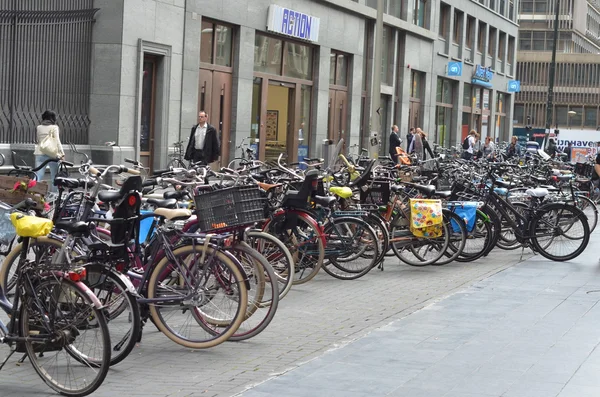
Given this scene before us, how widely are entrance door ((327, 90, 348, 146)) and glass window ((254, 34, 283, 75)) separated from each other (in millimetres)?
3885

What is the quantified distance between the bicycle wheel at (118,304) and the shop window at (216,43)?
1836cm

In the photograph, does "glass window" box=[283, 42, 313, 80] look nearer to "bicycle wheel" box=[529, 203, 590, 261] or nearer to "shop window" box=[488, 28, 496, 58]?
"bicycle wheel" box=[529, 203, 590, 261]

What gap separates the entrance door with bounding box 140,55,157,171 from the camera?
22500 millimetres

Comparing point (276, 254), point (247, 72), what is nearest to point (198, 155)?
point (247, 72)

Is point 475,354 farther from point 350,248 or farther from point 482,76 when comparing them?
point 482,76

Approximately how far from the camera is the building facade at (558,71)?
9675 centimetres

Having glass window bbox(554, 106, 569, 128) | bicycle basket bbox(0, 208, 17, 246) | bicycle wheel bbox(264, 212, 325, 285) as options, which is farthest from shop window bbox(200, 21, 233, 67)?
glass window bbox(554, 106, 569, 128)

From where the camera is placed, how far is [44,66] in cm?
2009

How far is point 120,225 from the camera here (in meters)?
7.17

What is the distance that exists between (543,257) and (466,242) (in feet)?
5.17

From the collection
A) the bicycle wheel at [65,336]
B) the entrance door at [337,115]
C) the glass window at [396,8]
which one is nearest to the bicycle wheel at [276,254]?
the bicycle wheel at [65,336]

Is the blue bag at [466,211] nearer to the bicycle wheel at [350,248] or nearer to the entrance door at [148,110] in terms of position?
the bicycle wheel at [350,248]

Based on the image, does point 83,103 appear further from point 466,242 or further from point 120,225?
point 120,225

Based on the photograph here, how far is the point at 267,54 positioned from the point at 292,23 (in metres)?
1.22
